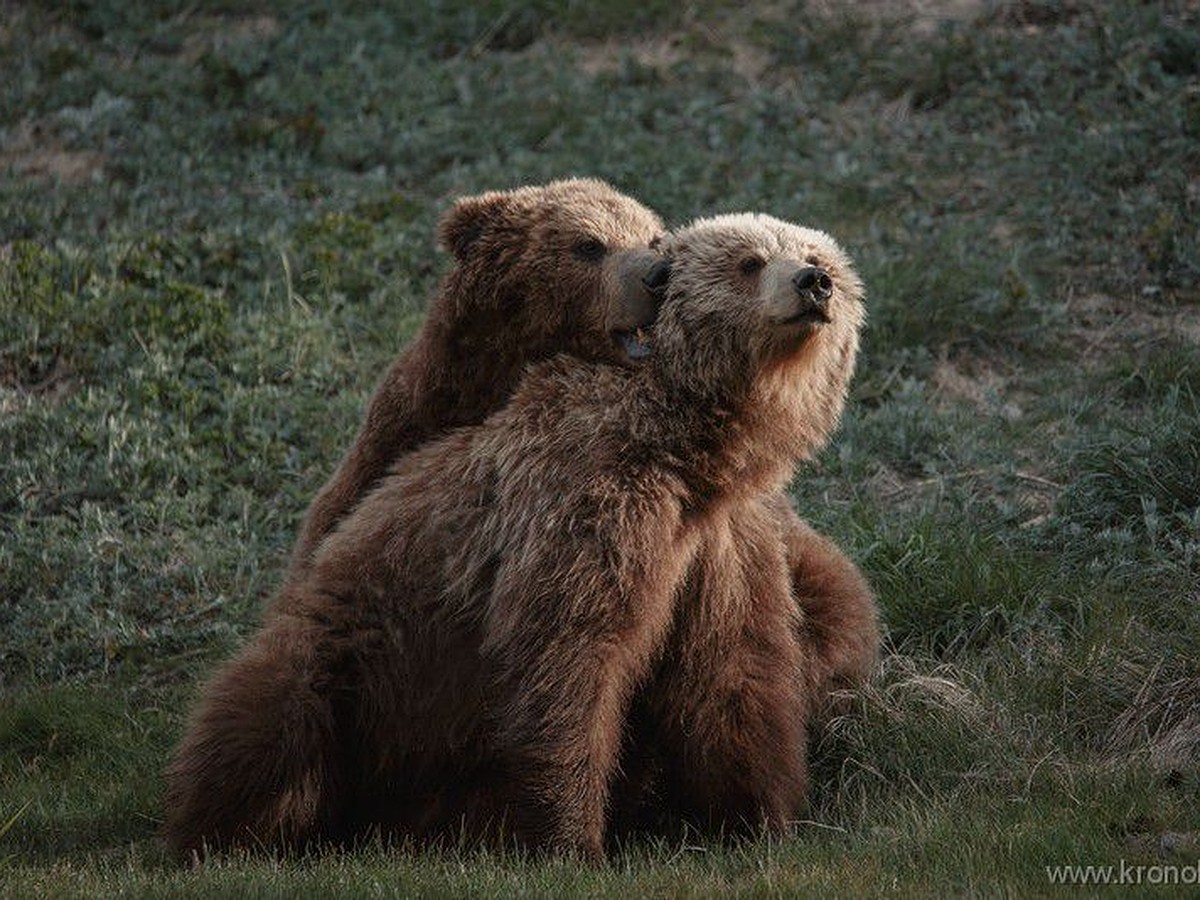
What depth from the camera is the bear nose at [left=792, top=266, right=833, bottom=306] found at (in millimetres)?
5094

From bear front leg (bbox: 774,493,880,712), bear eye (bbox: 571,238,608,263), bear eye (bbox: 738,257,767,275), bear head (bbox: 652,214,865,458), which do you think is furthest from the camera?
bear eye (bbox: 571,238,608,263)

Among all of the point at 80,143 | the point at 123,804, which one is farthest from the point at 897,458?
the point at 80,143

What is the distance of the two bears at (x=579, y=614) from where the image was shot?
5125mm

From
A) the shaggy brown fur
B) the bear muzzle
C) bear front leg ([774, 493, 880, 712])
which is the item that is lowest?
bear front leg ([774, 493, 880, 712])

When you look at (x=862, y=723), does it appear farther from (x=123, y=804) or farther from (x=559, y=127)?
(x=559, y=127)

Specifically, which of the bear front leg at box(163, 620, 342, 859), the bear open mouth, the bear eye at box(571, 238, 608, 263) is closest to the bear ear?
the bear eye at box(571, 238, 608, 263)

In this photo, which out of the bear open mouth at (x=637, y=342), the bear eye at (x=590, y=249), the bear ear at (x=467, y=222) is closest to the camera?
the bear open mouth at (x=637, y=342)

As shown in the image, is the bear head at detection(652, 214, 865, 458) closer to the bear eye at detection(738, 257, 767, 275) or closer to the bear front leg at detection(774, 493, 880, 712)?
the bear eye at detection(738, 257, 767, 275)

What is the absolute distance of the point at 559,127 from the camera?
38.4ft

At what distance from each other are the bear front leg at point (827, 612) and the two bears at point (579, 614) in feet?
0.94

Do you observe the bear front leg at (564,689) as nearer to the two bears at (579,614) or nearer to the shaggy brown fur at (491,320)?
the two bears at (579,614)

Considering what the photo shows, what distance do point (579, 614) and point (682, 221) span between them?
580 cm

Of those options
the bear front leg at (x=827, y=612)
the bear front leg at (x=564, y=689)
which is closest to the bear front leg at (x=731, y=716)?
the bear front leg at (x=564, y=689)

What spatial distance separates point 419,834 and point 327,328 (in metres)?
4.92
